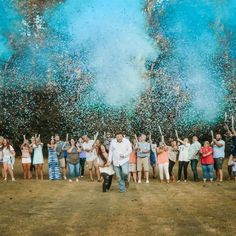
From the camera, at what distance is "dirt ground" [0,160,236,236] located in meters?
10.4

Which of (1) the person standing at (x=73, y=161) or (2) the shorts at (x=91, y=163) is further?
(2) the shorts at (x=91, y=163)

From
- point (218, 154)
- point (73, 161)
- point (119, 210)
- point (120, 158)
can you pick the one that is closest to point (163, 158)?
point (218, 154)

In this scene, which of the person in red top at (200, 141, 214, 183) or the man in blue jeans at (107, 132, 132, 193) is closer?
the man in blue jeans at (107, 132, 132, 193)

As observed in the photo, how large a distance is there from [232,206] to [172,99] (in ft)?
103

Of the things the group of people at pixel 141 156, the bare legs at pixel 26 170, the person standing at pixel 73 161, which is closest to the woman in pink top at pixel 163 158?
the group of people at pixel 141 156

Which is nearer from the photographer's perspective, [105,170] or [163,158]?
[105,170]

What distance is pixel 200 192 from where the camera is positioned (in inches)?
659

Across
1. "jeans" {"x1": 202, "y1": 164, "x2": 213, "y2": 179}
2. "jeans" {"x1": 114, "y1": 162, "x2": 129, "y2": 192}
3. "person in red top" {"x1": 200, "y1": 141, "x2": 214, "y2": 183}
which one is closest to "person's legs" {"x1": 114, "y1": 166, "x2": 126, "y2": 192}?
"jeans" {"x1": 114, "y1": 162, "x2": 129, "y2": 192}

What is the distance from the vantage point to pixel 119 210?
42.2 feet

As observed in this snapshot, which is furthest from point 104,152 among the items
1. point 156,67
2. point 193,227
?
point 156,67

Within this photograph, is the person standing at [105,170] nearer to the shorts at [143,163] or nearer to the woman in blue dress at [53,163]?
the shorts at [143,163]

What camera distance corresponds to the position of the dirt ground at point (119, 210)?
1038cm

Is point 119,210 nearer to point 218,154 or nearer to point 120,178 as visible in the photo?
point 120,178

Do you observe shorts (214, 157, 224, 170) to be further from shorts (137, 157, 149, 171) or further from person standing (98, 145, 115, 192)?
person standing (98, 145, 115, 192)
